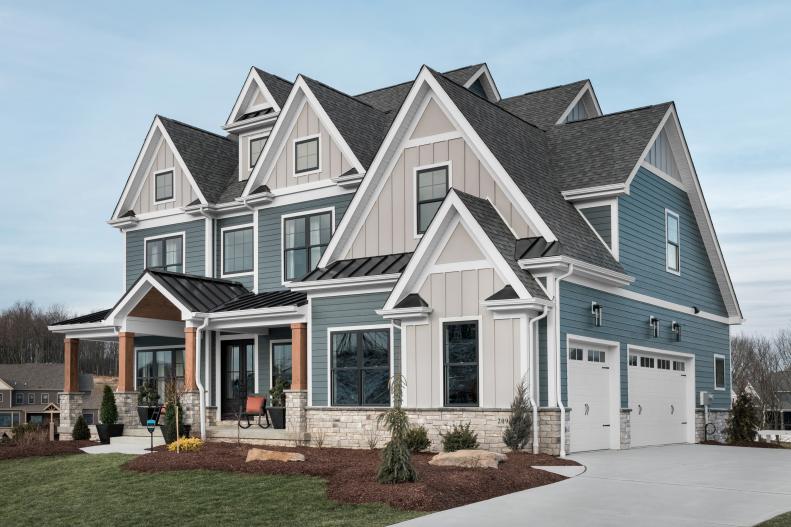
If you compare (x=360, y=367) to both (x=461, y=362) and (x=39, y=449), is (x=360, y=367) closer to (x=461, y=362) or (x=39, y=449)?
(x=461, y=362)

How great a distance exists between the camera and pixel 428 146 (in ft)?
69.6

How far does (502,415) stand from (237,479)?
5657mm

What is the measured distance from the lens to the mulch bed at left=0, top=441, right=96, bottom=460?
68.7 ft

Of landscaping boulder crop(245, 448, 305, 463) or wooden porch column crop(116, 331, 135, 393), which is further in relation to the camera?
wooden porch column crop(116, 331, 135, 393)

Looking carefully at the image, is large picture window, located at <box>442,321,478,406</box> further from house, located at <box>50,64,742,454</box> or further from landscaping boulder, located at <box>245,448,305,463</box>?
landscaping boulder, located at <box>245,448,305,463</box>

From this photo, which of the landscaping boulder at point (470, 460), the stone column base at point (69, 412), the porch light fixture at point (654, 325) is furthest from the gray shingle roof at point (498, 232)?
the stone column base at point (69, 412)

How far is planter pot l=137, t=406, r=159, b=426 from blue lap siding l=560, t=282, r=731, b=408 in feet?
36.6

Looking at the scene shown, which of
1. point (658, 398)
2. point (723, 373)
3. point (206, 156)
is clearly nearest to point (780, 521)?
point (658, 398)

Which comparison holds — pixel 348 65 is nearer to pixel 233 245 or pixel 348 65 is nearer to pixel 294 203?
pixel 294 203

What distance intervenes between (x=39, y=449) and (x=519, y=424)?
11130 mm

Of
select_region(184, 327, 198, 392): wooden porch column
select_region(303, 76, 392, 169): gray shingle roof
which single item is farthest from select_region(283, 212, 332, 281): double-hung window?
select_region(184, 327, 198, 392): wooden porch column

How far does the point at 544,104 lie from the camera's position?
2614cm

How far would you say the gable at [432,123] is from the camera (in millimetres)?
20969

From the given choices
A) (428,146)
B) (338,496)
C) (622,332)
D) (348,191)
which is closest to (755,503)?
(338,496)
